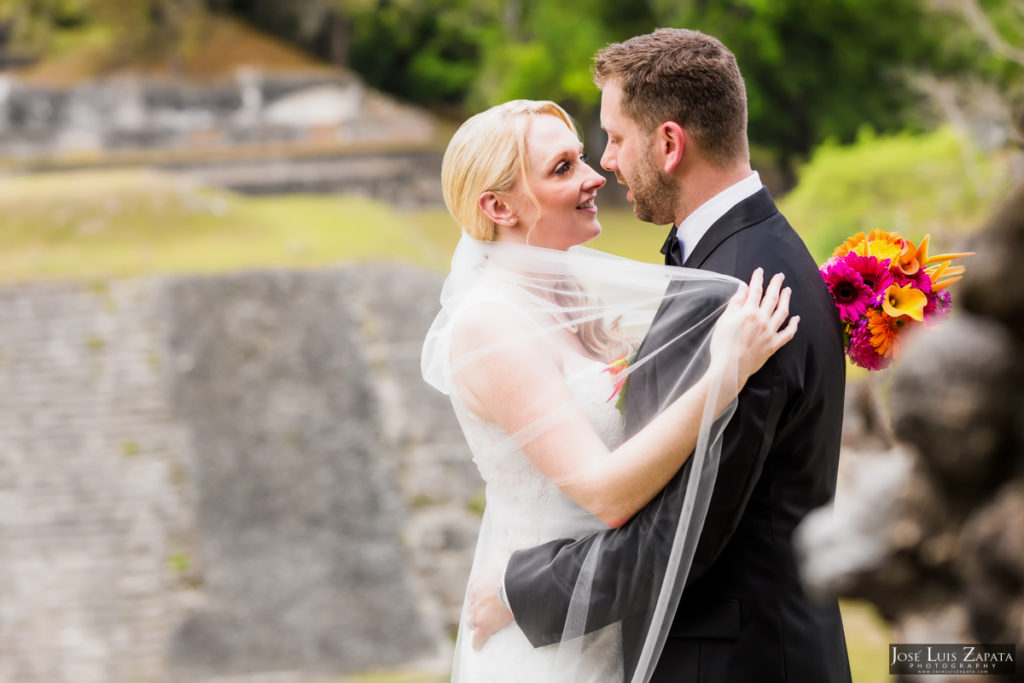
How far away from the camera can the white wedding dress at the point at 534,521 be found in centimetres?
285

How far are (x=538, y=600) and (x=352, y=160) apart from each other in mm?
25676

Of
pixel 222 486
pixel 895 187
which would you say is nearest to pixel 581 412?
pixel 222 486

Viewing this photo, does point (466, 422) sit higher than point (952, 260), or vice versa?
point (952, 260)

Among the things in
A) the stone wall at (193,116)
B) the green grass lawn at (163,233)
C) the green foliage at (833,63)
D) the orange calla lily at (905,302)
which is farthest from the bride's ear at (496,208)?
the stone wall at (193,116)

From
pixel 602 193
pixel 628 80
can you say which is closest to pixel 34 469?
pixel 628 80

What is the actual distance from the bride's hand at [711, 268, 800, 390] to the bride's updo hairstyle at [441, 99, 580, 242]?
2.45 ft

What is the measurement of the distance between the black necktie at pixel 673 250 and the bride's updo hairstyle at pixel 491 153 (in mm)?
380

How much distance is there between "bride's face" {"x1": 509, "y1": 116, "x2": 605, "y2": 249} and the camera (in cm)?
296

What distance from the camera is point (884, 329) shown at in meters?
2.65

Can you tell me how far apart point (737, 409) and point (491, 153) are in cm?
98

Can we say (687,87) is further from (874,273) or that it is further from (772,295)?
(874,273)

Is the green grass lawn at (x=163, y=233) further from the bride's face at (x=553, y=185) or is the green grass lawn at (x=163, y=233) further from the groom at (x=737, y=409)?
the groom at (x=737, y=409)

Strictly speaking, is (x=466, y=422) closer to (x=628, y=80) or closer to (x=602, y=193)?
(x=628, y=80)

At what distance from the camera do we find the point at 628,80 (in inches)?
102
